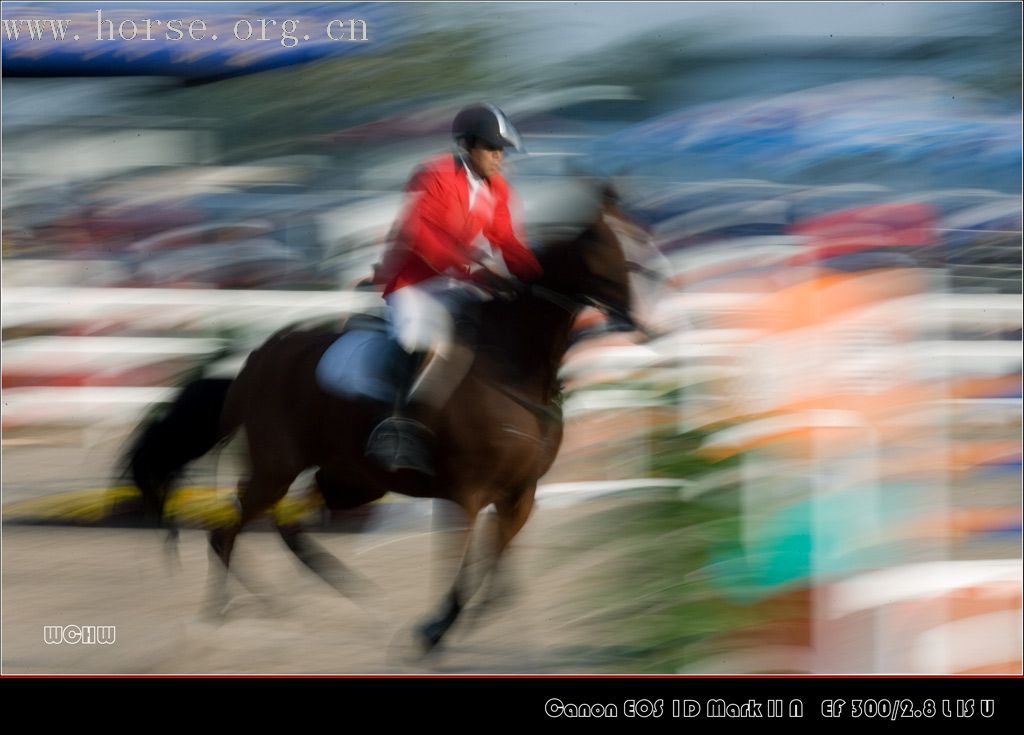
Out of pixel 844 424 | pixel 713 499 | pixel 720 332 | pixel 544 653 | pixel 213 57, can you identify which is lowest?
pixel 544 653

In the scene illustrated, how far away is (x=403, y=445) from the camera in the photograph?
251 cm

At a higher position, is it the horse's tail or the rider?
the rider

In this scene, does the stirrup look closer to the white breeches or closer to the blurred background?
the white breeches

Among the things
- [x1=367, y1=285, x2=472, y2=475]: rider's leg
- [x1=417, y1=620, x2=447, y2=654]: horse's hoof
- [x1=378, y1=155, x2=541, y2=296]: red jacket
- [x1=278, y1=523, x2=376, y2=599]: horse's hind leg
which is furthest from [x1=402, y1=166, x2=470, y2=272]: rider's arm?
[x1=417, y1=620, x2=447, y2=654]: horse's hoof

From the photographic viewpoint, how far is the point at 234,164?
2439mm

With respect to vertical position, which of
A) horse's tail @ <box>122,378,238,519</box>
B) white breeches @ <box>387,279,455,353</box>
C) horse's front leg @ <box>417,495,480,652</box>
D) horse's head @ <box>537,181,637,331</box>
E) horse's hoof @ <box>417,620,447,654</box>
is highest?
horse's head @ <box>537,181,637,331</box>

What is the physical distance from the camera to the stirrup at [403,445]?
2.50 metres

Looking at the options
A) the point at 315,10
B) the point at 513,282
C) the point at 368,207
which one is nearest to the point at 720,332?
the point at 513,282

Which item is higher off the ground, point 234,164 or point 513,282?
point 234,164

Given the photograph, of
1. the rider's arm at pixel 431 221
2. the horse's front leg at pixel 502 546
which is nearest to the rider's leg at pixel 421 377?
the rider's arm at pixel 431 221

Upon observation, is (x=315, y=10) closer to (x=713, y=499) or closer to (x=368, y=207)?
(x=368, y=207)

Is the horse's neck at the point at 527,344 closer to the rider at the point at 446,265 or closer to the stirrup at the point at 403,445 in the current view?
the rider at the point at 446,265

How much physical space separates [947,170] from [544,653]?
61.6 inches

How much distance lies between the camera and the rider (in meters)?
2.44
